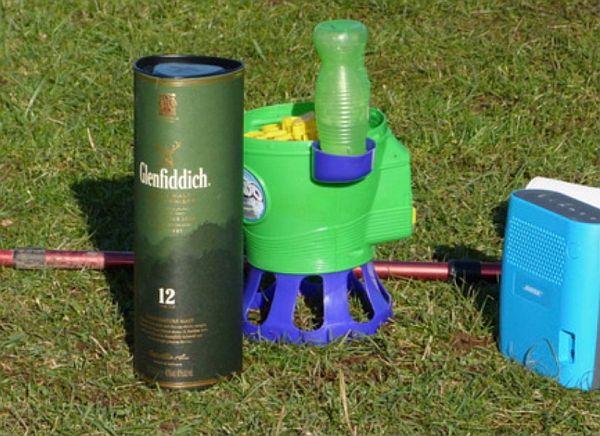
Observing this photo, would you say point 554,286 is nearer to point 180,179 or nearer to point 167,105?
point 180,179

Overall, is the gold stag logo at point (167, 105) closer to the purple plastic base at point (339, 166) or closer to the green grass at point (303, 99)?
the purple plastic base at point (339, 166)

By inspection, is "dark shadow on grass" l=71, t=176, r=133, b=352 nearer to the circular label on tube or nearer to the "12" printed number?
the circular label on tube

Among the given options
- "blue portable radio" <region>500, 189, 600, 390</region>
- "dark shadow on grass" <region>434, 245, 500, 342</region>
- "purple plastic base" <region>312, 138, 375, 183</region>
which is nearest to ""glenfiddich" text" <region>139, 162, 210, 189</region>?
"purple plastic base" <region>312, 138, 375, 183</region>

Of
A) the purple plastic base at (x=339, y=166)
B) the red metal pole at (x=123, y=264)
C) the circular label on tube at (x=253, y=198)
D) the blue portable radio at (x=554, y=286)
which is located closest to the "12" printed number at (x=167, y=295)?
the circular label on tube at (x=253, y=198)

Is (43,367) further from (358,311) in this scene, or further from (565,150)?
(565,150)

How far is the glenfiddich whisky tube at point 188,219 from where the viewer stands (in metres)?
3.82

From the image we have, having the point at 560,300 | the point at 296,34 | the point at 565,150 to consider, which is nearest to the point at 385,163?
the point at 560,300

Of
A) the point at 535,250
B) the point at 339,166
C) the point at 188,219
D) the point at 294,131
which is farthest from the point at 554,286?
the point at 188,219

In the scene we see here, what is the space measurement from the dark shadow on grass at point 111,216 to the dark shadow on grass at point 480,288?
1177 mm

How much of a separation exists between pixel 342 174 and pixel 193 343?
69 cm

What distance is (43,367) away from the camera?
4293 millimetres

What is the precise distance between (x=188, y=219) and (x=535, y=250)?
106 centimetres

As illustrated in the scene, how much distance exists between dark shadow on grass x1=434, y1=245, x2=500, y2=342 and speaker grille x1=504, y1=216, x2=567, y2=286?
0.40 m

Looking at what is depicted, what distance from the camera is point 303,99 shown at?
6.28m
